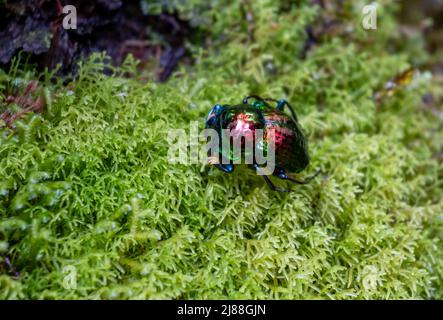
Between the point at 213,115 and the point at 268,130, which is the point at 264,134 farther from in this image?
the point at 213,115

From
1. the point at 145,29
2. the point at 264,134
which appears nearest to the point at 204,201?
the point at 264,134

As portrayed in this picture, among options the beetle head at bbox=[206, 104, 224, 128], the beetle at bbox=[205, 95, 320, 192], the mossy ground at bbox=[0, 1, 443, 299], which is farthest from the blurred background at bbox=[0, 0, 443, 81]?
the beetle at bbox=[205, 95, 320, 192]

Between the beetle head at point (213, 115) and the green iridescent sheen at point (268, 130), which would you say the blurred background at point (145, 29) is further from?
the green iridescent sheen at point (268, 130)

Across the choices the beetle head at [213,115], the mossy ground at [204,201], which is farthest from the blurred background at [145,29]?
the beetle head at [213,115]

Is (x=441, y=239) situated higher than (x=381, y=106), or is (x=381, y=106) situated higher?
(x=381, y=106)

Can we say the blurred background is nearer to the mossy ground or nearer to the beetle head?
the mossy ground

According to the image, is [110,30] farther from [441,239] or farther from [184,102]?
[441,239]

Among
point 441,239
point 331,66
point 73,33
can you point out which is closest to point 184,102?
point 73,33
